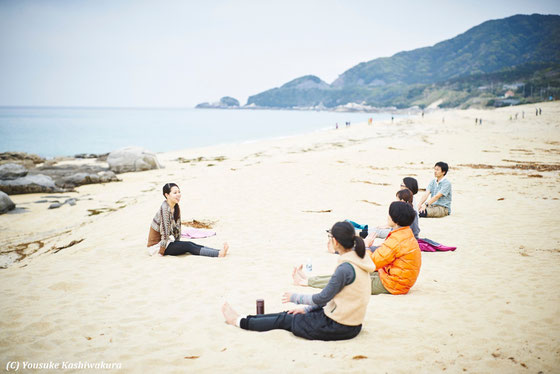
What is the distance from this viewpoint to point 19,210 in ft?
40.7

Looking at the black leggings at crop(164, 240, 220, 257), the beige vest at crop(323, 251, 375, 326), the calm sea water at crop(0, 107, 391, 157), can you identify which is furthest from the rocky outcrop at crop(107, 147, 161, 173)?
the calm sea water at crop(0, 107, 391, 157)

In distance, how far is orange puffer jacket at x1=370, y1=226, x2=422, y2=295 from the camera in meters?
4.64

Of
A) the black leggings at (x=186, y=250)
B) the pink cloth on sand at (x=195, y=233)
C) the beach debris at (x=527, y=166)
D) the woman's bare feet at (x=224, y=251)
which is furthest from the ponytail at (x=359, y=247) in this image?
the beach debris at (x=527, y=166)

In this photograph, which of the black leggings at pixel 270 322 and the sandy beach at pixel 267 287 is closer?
the sandy beach at pixel 267 287

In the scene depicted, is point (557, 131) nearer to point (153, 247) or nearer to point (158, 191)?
point (158, 191)

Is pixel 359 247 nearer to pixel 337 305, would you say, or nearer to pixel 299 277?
pixel 337 305

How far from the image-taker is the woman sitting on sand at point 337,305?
137 inches

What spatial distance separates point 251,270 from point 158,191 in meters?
9.50

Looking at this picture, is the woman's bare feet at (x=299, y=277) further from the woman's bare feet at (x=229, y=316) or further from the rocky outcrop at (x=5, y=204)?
the rocky outcrop at (x=5, y=204)

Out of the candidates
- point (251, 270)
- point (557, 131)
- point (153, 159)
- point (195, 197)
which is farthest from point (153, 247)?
point (557, 131)

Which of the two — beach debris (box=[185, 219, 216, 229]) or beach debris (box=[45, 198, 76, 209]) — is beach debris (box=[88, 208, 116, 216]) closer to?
beach debris (box=[45, 198, 76, 209])

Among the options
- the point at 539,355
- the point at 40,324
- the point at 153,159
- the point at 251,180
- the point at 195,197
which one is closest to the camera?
the point at 539,355

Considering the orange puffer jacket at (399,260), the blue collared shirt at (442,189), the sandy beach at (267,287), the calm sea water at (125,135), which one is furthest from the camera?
the calm sea water at (125,135)

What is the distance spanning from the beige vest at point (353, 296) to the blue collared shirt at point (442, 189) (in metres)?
6.31
